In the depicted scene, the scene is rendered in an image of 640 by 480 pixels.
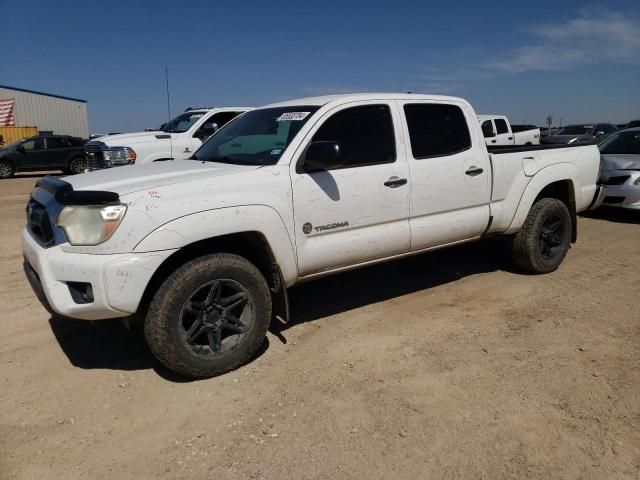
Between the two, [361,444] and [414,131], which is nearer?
[361,444]

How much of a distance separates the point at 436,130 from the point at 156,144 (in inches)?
248

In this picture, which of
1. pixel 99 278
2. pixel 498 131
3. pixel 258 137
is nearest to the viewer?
pixel 99 278

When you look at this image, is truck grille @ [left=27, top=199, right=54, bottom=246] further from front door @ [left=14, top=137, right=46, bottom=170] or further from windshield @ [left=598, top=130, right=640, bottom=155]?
front door @ [left=14, top=137, right=46, bottom=170]

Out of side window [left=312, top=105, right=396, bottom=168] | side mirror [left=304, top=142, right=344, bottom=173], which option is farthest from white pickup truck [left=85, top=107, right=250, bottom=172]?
side mirror [left=304, top=142, right=344, bottom=173]

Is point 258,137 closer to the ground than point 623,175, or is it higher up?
higher up

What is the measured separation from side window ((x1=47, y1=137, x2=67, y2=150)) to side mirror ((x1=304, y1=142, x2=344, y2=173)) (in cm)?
1914

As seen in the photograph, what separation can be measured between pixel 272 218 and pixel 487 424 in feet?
6.02

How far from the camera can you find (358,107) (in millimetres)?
4035

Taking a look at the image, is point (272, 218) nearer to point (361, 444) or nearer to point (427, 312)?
point (361, 444)

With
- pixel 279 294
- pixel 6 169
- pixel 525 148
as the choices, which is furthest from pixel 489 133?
pixel 6 169

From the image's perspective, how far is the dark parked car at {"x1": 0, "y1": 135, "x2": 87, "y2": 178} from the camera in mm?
18891

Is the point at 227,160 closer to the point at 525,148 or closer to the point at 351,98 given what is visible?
the point at 351,98

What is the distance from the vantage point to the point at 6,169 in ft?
61.9

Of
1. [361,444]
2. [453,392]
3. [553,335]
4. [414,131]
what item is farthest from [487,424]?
[414,131]
